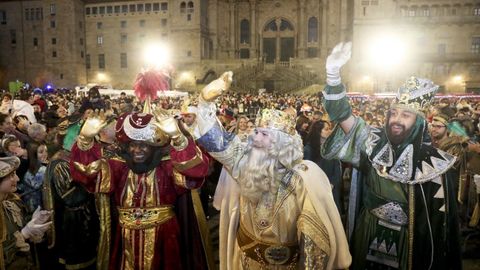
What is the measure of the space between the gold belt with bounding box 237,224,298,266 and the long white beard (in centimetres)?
40

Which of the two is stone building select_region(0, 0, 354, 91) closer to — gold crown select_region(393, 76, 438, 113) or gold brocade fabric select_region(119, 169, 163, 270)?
gold crown select_region(393, 76, 438, 113)

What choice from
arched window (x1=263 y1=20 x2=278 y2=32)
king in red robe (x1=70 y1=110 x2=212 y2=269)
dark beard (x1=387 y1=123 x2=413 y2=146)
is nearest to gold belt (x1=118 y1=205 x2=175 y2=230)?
king in red robe (x1=70 y1=110 x2=212 y2=269)

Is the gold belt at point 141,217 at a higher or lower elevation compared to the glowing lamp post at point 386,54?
lower

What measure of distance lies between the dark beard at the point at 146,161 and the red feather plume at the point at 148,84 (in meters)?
0.83

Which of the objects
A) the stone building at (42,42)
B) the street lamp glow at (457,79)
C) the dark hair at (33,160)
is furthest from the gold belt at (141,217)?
the stone building at (42,42)

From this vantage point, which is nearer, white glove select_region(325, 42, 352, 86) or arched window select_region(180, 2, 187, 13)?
white glove select_region(325, 42, 352, 86)

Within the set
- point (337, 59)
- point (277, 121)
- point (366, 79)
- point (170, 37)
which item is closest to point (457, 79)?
point (366, 79)

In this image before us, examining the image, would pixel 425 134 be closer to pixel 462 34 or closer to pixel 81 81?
pixel 462 34

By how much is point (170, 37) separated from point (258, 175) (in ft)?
177

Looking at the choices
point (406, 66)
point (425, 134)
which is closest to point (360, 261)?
point (425, 134)

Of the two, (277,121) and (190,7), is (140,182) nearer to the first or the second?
(277,121)

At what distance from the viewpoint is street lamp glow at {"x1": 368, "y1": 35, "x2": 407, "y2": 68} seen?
147 ft

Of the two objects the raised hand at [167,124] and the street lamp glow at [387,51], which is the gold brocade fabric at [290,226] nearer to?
the raised hand at [167,124]

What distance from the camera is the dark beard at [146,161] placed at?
3781 millimetres
